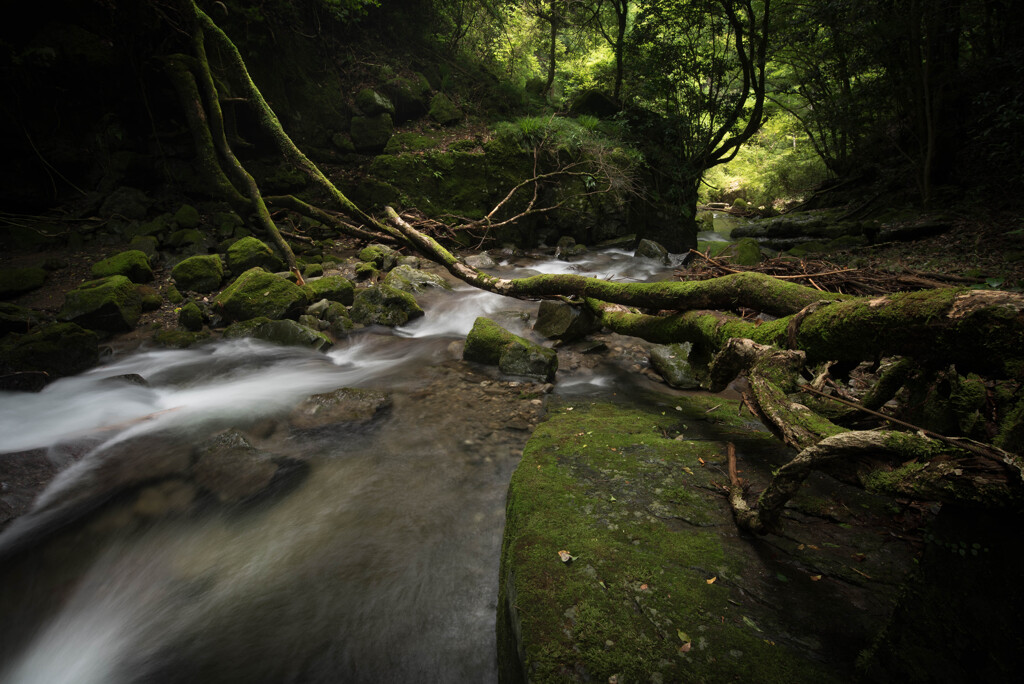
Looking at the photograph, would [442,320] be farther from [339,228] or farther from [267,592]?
[267,592]

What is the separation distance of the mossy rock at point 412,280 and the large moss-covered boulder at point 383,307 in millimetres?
613

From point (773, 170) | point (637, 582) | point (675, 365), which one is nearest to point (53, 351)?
→ point (637, 582)

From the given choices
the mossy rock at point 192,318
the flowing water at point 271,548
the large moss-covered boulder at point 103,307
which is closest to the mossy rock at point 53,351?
the flowing water at point 271,548

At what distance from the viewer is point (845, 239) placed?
1119 centimetres

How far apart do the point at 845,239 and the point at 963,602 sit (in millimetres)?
12997

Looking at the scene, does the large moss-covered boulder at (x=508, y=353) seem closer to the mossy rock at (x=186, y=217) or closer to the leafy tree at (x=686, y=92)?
the mossy rock at (x=186, y=217)

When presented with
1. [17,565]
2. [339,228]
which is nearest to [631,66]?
[339,228]

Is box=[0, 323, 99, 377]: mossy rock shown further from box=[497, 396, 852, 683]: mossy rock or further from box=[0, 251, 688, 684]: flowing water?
box=[497, 396, 852, 683]: mossy rock

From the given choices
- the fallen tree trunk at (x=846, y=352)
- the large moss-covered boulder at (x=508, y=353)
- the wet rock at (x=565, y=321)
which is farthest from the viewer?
the wet rock at (x=565, y=321)

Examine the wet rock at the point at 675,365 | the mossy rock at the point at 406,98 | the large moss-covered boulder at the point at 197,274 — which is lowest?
the wet rock at the point at 675,365

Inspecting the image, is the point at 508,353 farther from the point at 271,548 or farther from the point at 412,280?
the point at 412,280

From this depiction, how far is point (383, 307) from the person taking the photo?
770 cm

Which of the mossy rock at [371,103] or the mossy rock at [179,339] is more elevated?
the mossy rock at [371,103]

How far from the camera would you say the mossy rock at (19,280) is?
698 cm
